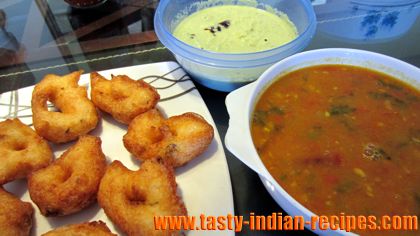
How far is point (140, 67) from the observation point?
190 cm

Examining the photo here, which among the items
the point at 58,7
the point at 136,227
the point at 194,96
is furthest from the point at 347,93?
the point at 58,7

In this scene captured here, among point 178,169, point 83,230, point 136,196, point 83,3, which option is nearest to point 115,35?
point 83,3

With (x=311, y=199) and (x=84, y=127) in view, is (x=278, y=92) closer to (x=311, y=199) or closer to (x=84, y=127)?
(x=311, y=199)

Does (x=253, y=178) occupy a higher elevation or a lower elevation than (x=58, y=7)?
lower

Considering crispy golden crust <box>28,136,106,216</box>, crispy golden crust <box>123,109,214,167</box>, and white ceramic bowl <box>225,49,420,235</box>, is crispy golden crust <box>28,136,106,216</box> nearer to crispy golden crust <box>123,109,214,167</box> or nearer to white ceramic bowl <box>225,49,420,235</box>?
crispy golden crust <box>123,109,214,167</box>

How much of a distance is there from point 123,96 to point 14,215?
707 mm

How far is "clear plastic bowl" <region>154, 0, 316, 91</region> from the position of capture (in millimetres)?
1646

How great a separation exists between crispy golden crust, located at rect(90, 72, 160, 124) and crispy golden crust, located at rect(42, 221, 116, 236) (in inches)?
22.1

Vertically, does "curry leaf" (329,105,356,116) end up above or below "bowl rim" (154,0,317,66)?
below

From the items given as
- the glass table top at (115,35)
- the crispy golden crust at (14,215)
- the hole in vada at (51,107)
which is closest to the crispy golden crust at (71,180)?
the crispy golden crust at (14,215)

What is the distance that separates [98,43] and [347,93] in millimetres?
1834

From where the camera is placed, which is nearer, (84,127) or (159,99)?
(84,127)

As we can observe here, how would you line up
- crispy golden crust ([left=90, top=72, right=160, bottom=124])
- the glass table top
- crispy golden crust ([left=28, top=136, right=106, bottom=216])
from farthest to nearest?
the glass table top, crispy golden crust ([left=90, top=72, right=160, bottom=124]), crispy golden crust ([left=28, top=136, right=106, bottom=216])

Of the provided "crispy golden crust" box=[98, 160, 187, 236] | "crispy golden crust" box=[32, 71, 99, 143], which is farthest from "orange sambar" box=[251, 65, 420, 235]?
"crispy golden crust" box=[32, 71, 99, 143]
